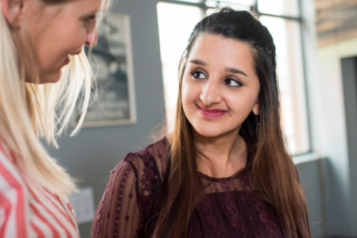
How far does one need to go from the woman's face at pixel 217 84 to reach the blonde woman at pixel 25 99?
0.59m

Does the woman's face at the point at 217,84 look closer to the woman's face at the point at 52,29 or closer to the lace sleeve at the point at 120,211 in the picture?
the lace sleeve at the point at 120,211

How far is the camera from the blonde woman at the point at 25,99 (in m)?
0.52

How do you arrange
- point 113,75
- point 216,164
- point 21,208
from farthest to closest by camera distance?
point 113,75
point 216,164
point 21,208

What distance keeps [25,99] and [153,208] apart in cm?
71

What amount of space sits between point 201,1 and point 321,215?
122 inches

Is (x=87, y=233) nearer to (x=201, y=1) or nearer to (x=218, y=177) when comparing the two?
(x=218, y=177)

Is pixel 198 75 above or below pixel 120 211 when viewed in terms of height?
above

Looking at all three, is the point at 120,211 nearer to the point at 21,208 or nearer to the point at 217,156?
the point at 217,156

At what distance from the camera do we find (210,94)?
117cm

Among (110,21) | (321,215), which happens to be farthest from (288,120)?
(110,21)

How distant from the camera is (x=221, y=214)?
1.17 m

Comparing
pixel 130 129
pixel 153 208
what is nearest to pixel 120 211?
pixel 153 208

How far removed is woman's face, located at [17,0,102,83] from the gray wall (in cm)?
158

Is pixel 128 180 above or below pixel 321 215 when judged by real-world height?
above
